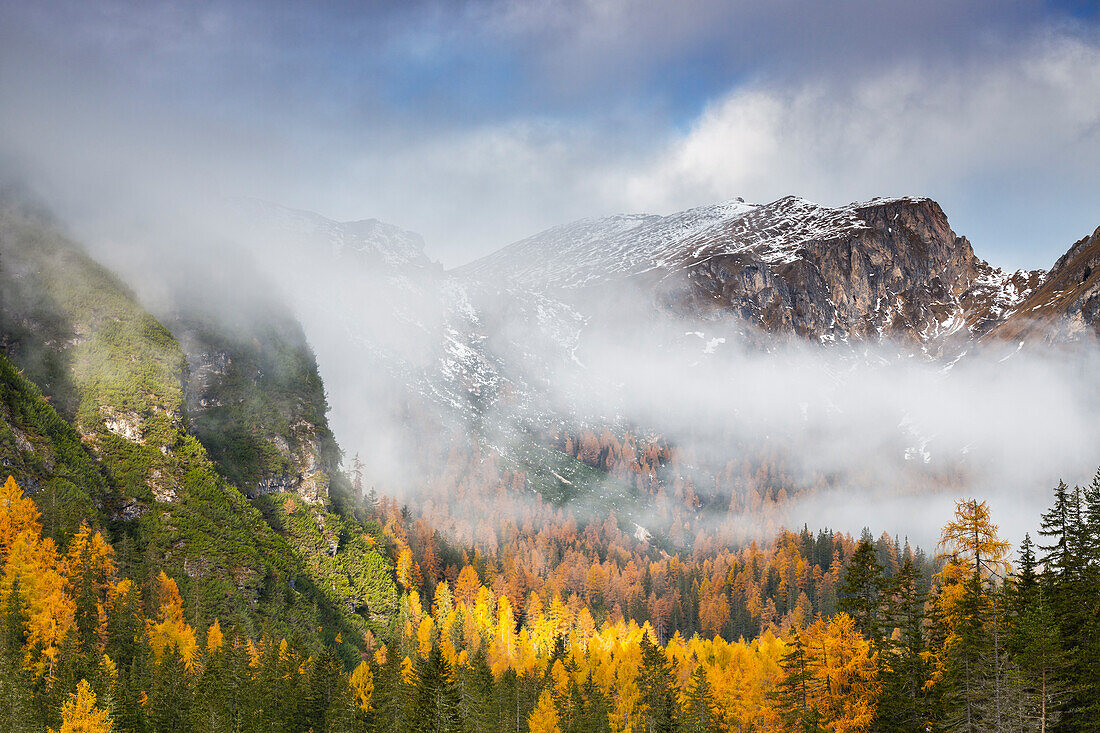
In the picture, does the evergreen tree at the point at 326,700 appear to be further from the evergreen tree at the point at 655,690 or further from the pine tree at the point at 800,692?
the pine tree at the point at 800,692

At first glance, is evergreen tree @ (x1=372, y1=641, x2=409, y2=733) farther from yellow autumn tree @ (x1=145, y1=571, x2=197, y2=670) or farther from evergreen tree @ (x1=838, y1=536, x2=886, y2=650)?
evergreen tree @ (x1=838, y1=536, x2=886, y2=650)

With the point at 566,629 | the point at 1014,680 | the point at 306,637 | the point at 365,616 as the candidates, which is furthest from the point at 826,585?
the point at 1014,680

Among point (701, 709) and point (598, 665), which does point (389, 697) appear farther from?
point (598, 665)

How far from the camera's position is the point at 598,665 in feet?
336

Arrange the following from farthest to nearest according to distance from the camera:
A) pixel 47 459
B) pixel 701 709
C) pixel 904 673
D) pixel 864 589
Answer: pixel 47 459
pixel 701 709
pixel 864 589
pixel 904 673

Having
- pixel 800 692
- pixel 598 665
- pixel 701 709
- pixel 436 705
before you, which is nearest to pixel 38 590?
pixel 436 705

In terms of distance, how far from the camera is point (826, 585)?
7313 inches

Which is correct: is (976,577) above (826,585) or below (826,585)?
below

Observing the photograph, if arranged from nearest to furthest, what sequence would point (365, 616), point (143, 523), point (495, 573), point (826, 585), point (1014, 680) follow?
point (1014, 680)
point (143, 523)
point (365, 616)
point (495, 573)
point (826, 585)

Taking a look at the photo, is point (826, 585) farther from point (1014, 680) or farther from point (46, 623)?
point (46, 623)

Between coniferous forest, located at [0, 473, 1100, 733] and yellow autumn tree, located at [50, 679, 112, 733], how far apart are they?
15 cm

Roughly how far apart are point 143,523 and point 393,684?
1841 inches

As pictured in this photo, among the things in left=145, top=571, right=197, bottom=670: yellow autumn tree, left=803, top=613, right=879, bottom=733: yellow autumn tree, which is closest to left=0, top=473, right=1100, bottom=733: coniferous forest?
left=803, top=613, right=879, bottom=733: yellow autumn tree

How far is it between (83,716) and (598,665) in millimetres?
66755
